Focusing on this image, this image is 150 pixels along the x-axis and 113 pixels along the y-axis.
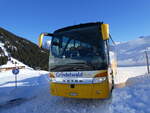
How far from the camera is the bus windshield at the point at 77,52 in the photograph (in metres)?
4.95

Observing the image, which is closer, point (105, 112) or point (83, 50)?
point (105, 112)

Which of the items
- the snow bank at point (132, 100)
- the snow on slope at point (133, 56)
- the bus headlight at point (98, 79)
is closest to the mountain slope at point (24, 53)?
the snow on slope at point (133, 56)

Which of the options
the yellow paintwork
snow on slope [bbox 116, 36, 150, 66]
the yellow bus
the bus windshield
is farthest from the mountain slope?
the yellow paintwork

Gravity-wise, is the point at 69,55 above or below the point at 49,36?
below

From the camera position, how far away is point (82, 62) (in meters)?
5.06

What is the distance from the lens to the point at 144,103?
4.07 metres

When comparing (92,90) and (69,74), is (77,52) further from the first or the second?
(92,90)

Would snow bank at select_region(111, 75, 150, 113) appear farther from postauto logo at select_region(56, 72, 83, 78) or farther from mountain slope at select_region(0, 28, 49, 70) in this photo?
mountain slope at select_region(0, 28, 49, 70)

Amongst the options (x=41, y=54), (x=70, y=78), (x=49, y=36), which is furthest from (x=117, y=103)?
(x=41, y=54)

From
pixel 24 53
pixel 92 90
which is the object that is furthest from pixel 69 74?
pixel 24 53

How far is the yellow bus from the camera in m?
4.90

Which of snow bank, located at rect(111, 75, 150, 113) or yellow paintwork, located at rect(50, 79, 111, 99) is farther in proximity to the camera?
yellow paintwork, located at rect(50, 79, 111, 99)

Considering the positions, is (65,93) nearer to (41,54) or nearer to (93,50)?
(93,50)

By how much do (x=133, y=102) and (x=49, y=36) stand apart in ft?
13.5
